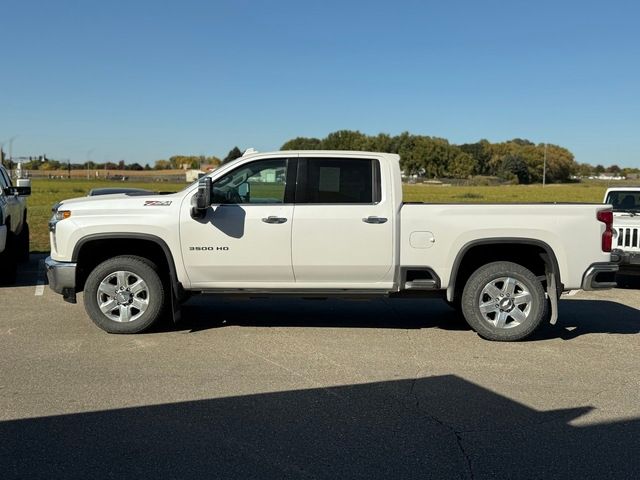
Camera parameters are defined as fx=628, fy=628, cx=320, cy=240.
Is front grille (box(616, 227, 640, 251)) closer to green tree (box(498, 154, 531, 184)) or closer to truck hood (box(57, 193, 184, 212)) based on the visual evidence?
truck hood (box(57, 193, 184, 212))

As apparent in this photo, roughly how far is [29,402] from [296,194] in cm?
328

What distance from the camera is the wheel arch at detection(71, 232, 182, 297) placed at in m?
6.64

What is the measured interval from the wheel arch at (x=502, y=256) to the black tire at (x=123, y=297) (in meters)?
3.18

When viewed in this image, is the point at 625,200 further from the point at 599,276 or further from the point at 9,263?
the point at 9,263

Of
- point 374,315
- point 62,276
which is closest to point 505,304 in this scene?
point 374,315

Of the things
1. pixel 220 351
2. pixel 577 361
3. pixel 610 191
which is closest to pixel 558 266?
pixel 577 361

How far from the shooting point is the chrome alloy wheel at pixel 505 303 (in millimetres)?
6672

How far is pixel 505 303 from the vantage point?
6680 millimetres

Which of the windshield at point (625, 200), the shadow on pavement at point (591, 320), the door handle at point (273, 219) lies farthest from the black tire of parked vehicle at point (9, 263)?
the windshield at point (625, 200)

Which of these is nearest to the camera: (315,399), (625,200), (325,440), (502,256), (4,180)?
(325,440)

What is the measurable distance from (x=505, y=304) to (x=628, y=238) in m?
4.20

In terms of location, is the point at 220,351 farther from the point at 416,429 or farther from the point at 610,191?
the point at 610,191

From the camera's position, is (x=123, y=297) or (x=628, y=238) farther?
(x=628, y=238)

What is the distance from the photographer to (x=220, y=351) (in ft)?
20.2
